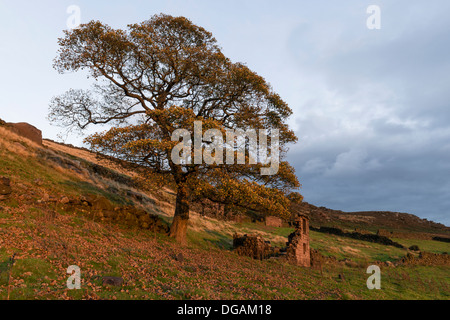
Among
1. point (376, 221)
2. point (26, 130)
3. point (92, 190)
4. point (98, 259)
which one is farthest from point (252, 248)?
point (376, 221)

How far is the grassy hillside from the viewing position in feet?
31.8

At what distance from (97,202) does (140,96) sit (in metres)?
9.47

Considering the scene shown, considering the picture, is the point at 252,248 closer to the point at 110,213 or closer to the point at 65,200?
the point at 110,213

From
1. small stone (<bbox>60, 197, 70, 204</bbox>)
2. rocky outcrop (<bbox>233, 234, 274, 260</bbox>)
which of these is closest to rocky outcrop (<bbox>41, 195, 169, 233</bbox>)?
small stone (<bbox>60, 197, 70, 204</bbox>)

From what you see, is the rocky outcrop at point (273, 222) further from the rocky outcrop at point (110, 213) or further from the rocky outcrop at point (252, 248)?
the rocky outcrop at point (110, 213)

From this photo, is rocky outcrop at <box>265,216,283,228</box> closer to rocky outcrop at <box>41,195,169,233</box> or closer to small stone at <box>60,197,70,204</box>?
rocky outcrop at <box>41,195,169,233</box>

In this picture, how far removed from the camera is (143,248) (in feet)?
56.7

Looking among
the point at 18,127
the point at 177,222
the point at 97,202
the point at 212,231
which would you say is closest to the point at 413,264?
the point at 212,231

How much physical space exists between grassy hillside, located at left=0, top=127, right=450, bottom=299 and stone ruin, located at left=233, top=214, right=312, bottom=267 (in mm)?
1864

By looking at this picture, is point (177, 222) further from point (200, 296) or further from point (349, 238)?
point (349, 238)

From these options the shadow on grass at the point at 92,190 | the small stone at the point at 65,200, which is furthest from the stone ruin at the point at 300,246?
the small stone at the point at 65,200

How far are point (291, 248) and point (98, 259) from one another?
55.7 feet

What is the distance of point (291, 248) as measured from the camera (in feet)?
81.1

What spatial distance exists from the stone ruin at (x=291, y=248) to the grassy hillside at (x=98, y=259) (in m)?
1.86
